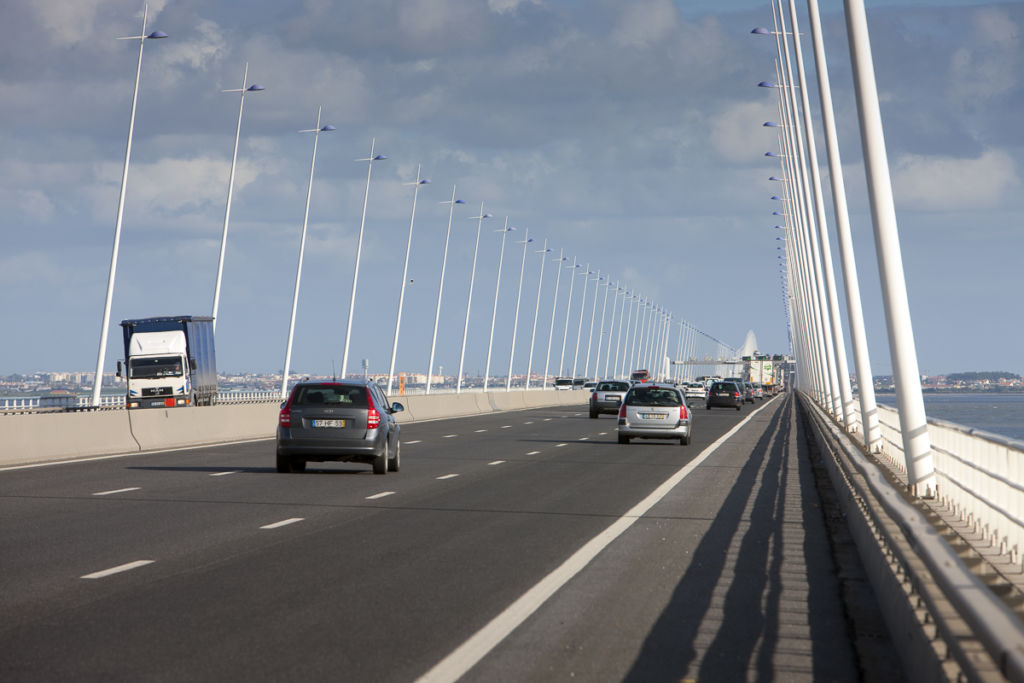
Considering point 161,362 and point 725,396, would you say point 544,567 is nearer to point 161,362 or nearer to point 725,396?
point 161,362

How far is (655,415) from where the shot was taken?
112 feet

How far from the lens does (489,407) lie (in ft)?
223

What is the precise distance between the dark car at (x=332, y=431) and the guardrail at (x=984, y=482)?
10076mm

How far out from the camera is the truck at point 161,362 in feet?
178

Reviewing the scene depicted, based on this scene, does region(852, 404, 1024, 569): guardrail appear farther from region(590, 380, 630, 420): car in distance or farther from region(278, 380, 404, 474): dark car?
region(590, 380, 630, 420): car in distance

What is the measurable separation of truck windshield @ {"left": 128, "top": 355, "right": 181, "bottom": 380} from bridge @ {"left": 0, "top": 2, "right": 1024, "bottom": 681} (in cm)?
3165

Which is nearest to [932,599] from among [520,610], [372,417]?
[520,610]

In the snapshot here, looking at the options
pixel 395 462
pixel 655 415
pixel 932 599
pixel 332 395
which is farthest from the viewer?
pixel 655 415

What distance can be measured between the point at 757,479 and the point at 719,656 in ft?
47.4

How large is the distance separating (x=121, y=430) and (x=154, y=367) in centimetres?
2668

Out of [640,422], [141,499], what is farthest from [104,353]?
[141,499]

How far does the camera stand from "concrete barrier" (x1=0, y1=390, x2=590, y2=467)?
24688 mm

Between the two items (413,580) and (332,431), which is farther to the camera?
(332,431)

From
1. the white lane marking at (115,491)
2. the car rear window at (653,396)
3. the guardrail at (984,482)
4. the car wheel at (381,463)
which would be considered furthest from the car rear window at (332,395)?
the car rear window at (653,396)
